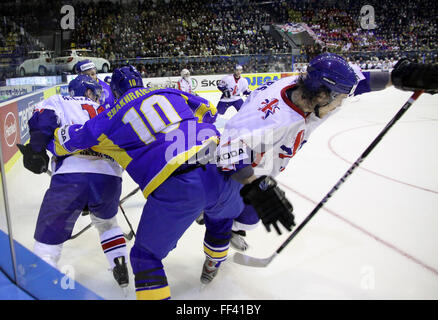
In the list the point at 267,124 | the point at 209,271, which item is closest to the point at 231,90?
the point at 209,271

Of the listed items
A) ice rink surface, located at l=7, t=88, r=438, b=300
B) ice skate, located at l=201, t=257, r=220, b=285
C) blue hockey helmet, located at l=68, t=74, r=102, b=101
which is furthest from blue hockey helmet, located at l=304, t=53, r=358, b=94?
blue hockey helmet, located at l=68, t=74, r=102, b=101

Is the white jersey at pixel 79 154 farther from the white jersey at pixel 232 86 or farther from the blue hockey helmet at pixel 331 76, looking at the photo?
the white jersey at pixel 232 86

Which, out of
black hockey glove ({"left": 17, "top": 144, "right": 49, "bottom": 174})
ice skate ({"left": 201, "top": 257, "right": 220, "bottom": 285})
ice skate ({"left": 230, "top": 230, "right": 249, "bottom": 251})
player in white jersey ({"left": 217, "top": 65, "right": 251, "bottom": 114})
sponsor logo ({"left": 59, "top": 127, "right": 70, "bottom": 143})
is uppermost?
sponsor logo ({"left": 59, "top": 127, "right": 70, "bottom": 143})

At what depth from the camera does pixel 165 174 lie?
47.6 inches

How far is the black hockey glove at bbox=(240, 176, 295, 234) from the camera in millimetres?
1099

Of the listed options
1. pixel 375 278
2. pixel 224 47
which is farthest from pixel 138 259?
pixel 224 47

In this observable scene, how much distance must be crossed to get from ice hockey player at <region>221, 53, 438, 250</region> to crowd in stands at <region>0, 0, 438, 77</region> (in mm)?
7713

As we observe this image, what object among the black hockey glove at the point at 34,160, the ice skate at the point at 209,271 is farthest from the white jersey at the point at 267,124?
the black hockey glove at the point at 34,160

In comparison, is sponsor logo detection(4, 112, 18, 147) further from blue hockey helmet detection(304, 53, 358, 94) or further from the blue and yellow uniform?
blue hockey helmet detection(304, 53, 358, 94)

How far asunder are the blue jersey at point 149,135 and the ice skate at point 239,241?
2.99ft

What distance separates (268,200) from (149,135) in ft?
1.60

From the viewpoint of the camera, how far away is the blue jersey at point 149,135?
4.04ft

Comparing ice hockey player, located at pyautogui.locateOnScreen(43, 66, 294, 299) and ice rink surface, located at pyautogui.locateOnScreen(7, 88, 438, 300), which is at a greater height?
ice hockey player, located at pyautogui.locateOnScreen(43, 66, 294, 299)
